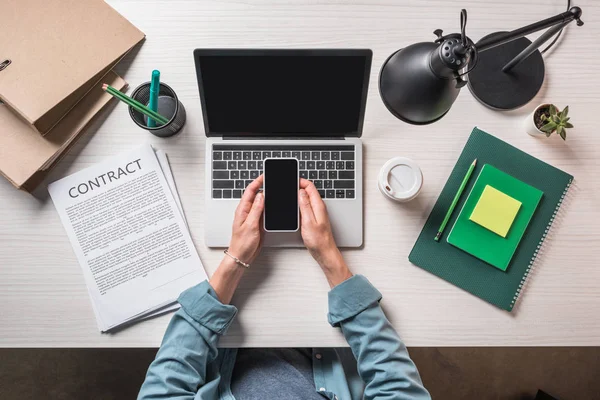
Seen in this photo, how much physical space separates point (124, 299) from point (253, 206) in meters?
0.31

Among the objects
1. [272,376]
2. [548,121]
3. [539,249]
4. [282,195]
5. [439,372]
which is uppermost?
[548,121]

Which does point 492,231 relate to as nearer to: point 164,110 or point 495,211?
point 495,211

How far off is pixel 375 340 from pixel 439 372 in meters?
0.82

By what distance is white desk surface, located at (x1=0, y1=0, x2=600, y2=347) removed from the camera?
82 cm

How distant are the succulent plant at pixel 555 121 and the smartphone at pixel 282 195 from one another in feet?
1.64

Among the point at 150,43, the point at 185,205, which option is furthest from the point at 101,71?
the point at 185,205

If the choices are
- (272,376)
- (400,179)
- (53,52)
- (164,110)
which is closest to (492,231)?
(400,179)

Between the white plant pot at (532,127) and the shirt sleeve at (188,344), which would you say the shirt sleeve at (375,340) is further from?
the white plant pot at (532,127)

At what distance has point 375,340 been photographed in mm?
781

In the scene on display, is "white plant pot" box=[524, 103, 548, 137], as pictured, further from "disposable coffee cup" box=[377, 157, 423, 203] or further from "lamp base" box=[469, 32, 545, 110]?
"disposable coffee cup" box=[377, 157, 423, 203]

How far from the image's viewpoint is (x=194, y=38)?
34.3 inches

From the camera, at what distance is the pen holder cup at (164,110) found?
79 cm

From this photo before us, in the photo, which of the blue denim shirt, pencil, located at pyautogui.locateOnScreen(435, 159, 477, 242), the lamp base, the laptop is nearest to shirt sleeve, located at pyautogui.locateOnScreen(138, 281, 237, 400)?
the blue denim shirt

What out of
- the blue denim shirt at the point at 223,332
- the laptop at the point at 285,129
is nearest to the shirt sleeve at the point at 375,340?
the blue denim shirt at the point at 223,332
